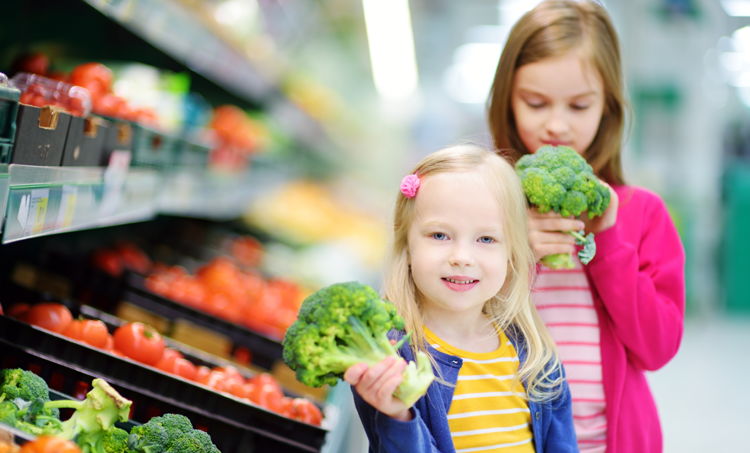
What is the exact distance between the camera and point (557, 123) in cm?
151

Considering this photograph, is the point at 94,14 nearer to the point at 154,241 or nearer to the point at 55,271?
the point at 55,271

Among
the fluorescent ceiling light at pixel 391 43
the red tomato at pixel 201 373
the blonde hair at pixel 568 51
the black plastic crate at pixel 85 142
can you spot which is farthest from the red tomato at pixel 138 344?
the fluorescent ceiling light at pixel 391 43

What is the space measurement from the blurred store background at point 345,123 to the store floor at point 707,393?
A: 0.06ft

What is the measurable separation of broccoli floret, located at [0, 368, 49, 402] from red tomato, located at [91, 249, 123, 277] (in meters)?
1.25

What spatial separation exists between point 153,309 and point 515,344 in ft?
4.35

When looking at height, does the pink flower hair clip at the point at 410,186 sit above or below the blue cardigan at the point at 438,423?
above

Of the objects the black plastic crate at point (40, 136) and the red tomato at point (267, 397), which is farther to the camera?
the red tomato at point (267, 397)

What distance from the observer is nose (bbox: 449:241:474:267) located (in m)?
1.16

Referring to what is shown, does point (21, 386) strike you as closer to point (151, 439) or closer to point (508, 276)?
point (151, 439)

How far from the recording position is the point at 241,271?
3.29 meters

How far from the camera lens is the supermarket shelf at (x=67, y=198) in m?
1.11

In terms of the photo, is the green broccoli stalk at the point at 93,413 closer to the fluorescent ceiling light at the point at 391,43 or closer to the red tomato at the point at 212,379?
the red tomato at the point at 212,379

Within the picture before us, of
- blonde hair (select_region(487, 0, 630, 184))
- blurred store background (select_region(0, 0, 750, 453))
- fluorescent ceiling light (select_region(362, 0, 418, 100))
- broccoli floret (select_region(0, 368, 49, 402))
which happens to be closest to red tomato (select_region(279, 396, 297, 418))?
blurred store background (select_region(0, 0, 750, 453))

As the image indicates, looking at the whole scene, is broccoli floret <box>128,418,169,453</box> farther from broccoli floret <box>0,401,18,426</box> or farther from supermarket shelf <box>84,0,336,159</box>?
supermarket shelf <box>84,0,336,159</box>
